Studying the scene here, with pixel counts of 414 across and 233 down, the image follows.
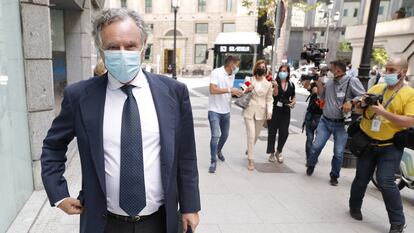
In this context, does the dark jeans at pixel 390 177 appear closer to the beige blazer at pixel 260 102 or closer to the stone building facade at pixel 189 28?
the beige blazer at pixel 260 102

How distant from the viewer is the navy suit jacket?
1620 millimetres

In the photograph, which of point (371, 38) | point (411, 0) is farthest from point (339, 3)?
point (371, 38)

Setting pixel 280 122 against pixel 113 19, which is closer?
pixel 113 19

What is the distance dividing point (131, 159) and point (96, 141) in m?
0.20

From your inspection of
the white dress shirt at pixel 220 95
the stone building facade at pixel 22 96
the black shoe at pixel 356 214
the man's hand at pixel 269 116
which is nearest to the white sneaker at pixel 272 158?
the man's hand at pixel 269 116

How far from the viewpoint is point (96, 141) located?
1601 millimetres

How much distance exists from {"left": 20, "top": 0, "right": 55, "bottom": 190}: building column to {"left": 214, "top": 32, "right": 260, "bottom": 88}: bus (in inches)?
517

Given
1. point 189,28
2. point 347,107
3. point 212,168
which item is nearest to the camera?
point 347,107

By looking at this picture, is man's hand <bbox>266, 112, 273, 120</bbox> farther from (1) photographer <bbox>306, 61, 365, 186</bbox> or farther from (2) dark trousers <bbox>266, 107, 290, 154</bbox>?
(1) photographer <bbox>306, 61, 365, 186</bbox>

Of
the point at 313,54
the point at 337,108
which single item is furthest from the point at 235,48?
the point at 337,108

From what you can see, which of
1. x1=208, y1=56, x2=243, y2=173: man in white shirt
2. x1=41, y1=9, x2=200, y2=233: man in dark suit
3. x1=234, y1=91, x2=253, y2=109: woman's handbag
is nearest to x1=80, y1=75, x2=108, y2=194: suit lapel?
x1=41, y1=9, x2=200, y2=233: man in dark suit

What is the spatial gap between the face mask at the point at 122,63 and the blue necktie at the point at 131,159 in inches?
2.7

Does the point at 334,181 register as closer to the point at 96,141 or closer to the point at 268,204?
the point at 268,204

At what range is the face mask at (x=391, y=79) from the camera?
11.2 feet
